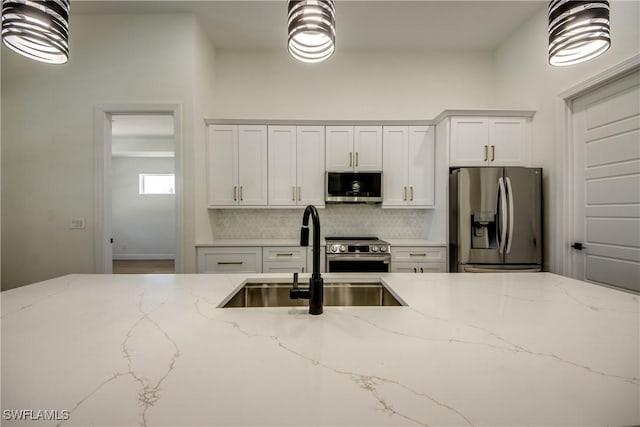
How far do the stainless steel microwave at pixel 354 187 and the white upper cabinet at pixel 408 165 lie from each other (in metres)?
0.13

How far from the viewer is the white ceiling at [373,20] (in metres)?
2.93

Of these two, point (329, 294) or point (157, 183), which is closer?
point (329, 294)

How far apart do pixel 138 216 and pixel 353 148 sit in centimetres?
662

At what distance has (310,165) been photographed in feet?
11.5

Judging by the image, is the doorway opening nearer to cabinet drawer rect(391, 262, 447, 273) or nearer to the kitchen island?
cabinet drawer rect(391, 262, 447, 273)

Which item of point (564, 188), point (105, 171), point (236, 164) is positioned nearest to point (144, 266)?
point (105, 171)

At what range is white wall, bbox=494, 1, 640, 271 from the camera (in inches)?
85.4

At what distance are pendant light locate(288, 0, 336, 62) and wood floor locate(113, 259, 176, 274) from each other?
583 centimetres

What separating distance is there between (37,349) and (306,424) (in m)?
0.75

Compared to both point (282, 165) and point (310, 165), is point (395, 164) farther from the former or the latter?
point (282, 165)

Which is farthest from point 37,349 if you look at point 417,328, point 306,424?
point 417,328

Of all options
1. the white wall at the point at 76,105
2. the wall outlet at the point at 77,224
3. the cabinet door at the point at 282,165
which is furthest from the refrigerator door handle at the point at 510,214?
the wall outlet at the point at 77,224

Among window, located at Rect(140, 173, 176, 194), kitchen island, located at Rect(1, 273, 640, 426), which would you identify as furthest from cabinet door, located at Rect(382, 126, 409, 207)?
window, located at Rect(140, 173, 176, 194)

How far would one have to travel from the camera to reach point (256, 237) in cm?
378
